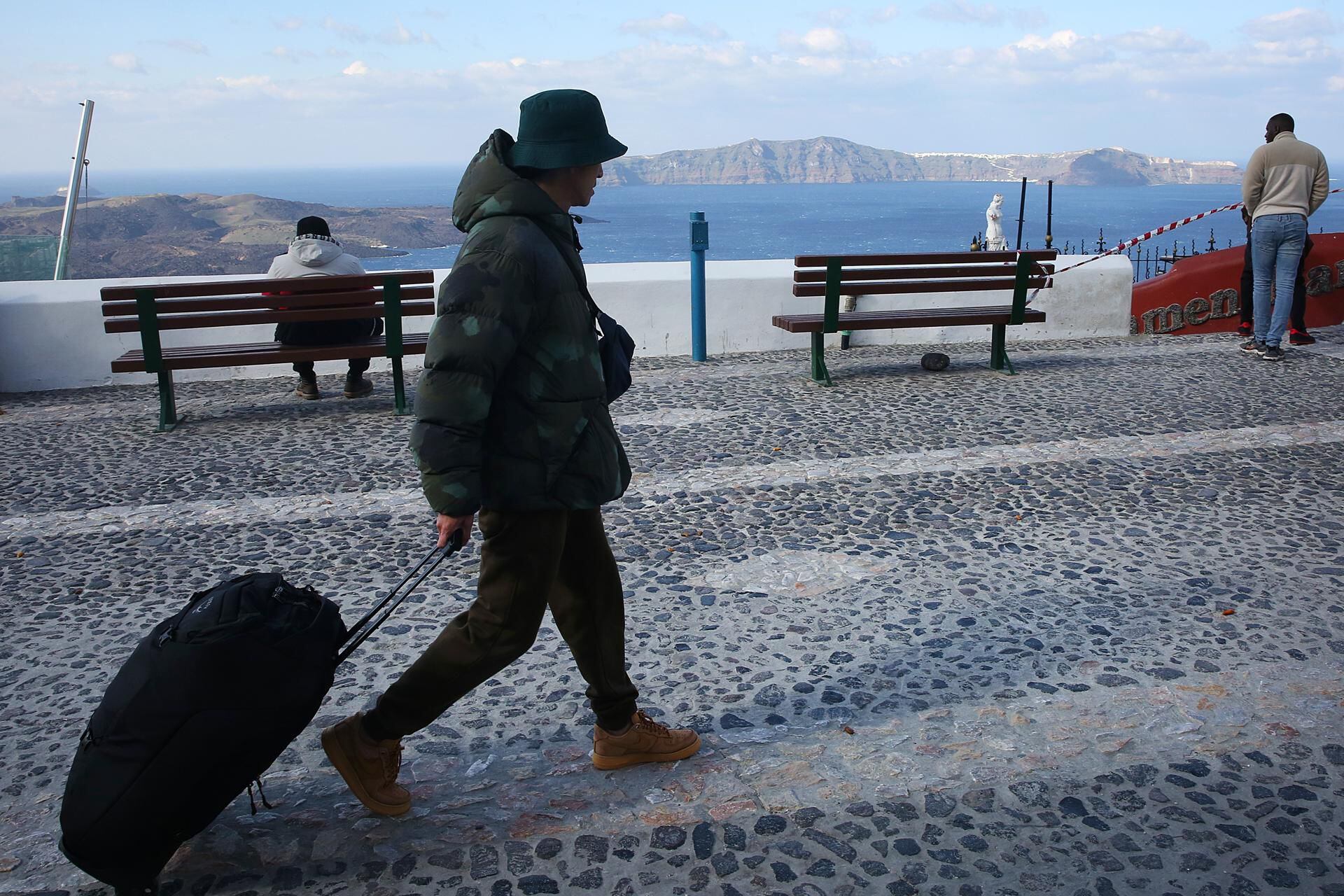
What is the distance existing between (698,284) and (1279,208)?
4.64m

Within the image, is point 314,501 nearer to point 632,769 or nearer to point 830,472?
point 830,472

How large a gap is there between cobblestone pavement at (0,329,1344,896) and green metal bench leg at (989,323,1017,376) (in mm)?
1370

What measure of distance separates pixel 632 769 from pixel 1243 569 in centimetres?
275

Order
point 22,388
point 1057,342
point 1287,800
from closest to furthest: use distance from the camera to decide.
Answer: point 1287,800, point 22,388, point 1057,342

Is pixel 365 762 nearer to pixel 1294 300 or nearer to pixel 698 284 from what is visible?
pixel 698 284

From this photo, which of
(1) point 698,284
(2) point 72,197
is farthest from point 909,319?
(2) point 72,197

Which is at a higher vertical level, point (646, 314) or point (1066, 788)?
point (646, 314)

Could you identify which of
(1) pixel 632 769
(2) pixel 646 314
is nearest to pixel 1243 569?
(1) pixel 632 769

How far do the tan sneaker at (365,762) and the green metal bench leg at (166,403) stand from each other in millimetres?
5076

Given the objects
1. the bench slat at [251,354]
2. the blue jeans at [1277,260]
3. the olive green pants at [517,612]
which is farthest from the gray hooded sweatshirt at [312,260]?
the blue jeans at [1277,260]

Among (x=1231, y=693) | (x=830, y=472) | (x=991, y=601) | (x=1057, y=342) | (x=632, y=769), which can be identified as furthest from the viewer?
(x=1057, y=342)

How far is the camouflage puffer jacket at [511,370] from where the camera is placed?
2.44 metres

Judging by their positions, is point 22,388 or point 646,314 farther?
point 646,314

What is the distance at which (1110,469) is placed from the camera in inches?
229
